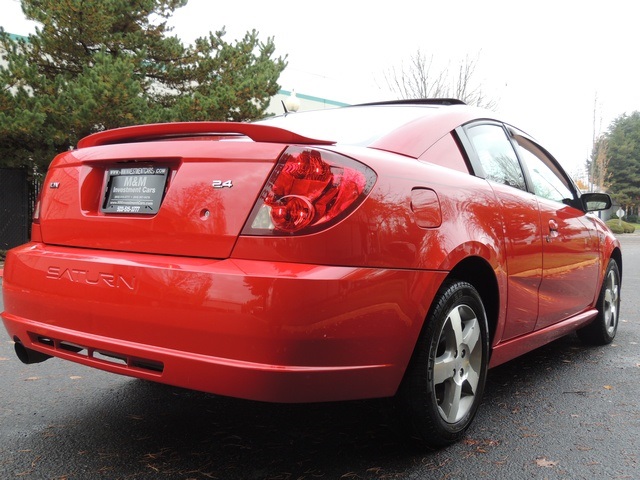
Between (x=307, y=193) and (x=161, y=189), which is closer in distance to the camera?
(x=307, y=193)

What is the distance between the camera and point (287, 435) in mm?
2846

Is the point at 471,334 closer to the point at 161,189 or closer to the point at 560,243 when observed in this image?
the point at 560,243

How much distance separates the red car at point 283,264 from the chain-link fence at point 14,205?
11.8m

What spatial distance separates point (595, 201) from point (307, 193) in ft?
10.6

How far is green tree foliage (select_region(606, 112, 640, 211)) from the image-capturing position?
71250 mm

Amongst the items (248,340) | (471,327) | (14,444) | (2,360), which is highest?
(248,340)

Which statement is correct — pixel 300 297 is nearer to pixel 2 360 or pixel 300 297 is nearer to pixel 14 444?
pixel 14 444

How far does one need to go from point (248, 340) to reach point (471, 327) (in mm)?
1172

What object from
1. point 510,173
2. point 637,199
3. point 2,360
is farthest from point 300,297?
point 637,199

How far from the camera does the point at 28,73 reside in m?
12.0

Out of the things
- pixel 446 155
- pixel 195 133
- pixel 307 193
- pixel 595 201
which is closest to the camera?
pixel 307 193

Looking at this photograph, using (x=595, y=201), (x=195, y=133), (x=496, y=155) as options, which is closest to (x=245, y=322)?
(x=195, y=133)

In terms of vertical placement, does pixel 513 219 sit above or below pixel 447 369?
above

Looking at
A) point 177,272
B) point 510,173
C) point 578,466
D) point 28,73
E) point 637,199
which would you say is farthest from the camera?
point 637,199
